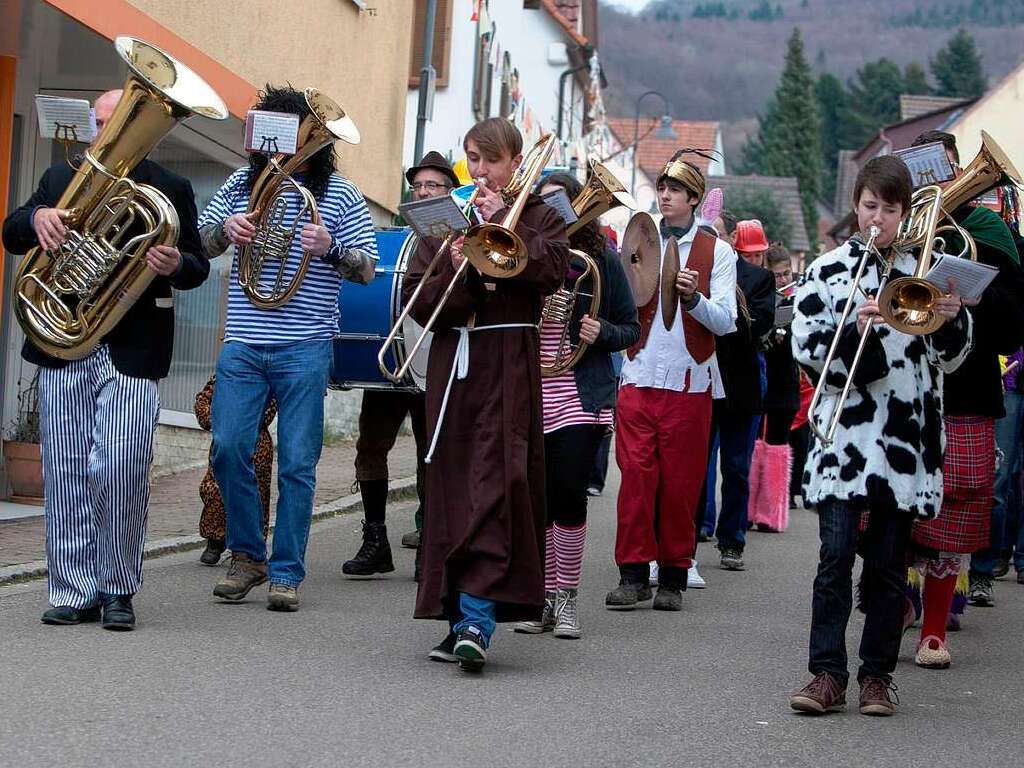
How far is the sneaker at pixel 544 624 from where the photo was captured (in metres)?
7.70

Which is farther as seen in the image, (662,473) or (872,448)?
(662,473)

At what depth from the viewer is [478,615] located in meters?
6.58

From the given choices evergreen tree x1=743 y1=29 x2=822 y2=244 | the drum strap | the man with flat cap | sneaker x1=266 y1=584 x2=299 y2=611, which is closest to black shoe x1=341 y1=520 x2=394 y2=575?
the man with flat cap

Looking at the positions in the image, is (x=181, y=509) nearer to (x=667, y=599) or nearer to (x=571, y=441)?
(x=667, y=599)

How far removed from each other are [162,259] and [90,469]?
0.89 meters

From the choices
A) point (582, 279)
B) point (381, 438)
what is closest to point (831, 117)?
point (381, 438)

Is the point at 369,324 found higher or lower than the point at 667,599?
higher

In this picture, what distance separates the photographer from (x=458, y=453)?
6.71 metres

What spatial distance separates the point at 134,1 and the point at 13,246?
398 cm

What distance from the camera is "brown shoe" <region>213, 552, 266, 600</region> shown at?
25.8ft

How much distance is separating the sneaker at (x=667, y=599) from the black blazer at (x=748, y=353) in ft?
7.22

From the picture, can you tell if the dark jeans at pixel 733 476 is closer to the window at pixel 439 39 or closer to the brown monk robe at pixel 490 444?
the brown monk robe at pixel 490 444

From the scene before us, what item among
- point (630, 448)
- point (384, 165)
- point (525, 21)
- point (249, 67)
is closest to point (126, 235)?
point (630, 448)

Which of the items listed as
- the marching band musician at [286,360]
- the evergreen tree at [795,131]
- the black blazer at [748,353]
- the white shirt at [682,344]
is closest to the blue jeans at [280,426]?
Result: the marching band musician at [286,360]
